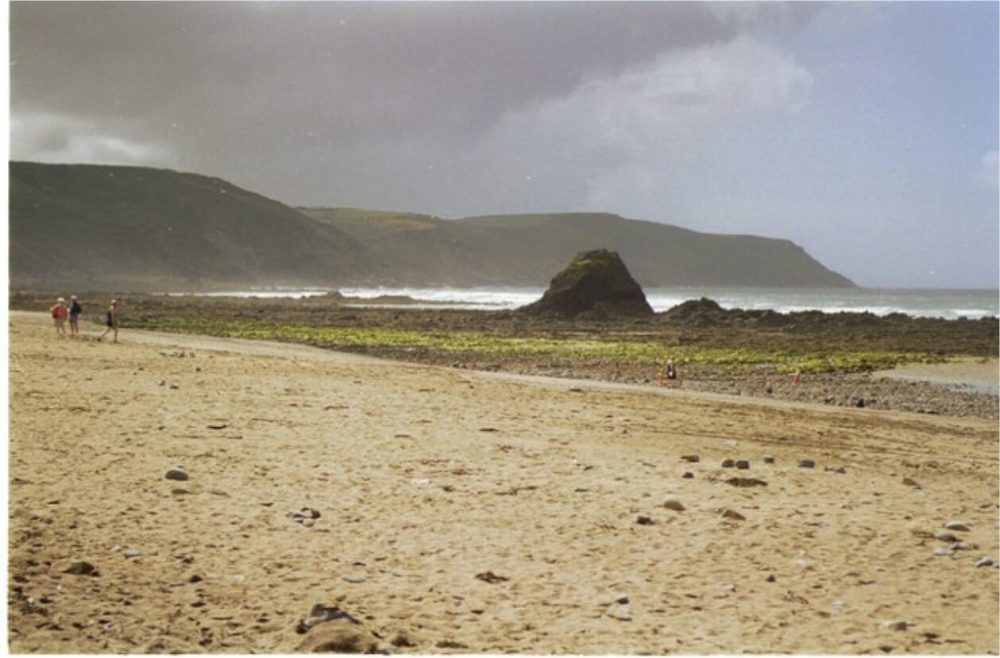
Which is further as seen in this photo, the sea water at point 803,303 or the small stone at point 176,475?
the sea water at point 803,303

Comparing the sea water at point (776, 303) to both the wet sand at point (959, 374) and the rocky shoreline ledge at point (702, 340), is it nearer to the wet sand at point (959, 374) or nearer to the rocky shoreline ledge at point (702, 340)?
the rocky shoreline ledge at point (702, 340)

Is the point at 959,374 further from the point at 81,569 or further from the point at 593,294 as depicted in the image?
the point at 593,294

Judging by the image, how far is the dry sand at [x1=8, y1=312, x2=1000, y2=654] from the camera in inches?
255

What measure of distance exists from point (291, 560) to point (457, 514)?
2014 millimetres

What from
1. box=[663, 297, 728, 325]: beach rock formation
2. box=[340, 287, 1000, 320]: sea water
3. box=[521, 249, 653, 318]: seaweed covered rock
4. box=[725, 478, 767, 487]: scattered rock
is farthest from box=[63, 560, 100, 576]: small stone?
box=[340, 287, 1000, 320]: sea water

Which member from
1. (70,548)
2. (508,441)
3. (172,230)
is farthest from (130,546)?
(172,230)

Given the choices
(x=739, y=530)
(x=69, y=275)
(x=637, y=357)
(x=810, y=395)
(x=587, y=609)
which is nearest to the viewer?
(x=587, y=609)

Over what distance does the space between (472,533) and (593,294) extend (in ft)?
200

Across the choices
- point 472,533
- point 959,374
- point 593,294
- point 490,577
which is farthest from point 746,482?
point 593,294

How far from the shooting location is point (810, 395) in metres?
25.0

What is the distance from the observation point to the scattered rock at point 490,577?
24.1ft

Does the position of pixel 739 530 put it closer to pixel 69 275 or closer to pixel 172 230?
pixel 69 275

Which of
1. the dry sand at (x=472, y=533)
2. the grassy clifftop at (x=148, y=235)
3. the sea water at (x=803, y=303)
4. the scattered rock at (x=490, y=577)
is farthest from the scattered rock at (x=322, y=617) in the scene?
the grassy clifftop at (x=148, y=235)

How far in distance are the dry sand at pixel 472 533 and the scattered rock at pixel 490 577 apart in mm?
26
